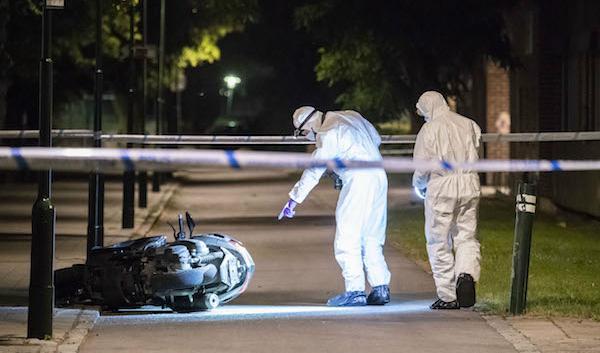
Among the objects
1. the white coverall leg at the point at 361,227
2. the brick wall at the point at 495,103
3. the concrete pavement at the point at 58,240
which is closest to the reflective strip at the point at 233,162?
the concrete pavement at the point at 58,240

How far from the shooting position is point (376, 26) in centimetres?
2248

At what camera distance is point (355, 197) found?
35.9ft

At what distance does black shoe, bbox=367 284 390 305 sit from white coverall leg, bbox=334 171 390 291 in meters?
0.05

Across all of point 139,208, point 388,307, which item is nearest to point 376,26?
point 139,208

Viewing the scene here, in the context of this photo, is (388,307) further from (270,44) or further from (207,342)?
(270,44)

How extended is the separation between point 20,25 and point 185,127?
1171 inches

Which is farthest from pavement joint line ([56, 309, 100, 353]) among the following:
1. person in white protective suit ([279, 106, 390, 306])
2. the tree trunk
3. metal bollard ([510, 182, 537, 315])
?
the tree trunk

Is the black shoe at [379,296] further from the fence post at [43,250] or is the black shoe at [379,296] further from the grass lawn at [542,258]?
A: the fence post at [43,250]

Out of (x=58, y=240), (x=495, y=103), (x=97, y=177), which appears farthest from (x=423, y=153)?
(x=495, y=103)

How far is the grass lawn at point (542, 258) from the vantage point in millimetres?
11047

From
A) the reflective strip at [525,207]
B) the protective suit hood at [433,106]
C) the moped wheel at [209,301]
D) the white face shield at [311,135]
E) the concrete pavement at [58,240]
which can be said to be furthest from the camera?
the white face shield at [311,135]

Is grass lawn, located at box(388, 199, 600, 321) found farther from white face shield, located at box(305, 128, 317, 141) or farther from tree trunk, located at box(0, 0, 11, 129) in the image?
tree trunk, located at box(0, 0, 11, 129)

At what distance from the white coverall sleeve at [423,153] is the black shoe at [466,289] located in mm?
848

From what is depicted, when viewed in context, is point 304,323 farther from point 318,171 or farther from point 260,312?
point 318,171
